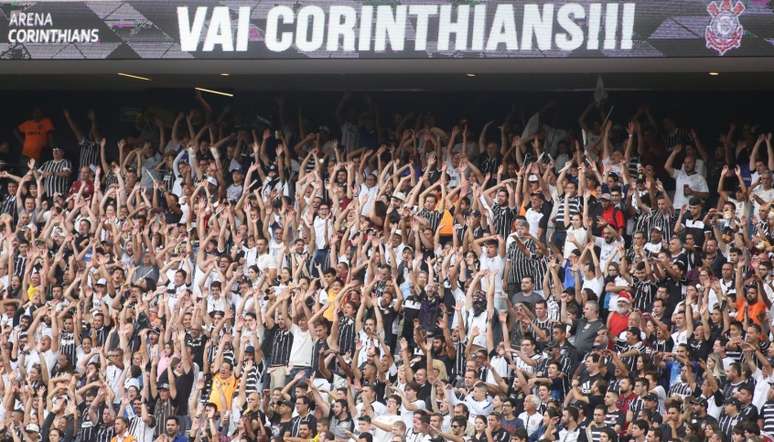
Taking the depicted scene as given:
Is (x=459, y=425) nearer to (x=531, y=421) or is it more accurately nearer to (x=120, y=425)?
(x=531, y=421)

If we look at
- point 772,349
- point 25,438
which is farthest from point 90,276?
point 772,349

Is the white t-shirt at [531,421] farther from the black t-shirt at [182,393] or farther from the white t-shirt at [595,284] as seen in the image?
the black t-shirt at [182,393]

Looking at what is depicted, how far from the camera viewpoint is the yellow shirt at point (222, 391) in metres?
18.7

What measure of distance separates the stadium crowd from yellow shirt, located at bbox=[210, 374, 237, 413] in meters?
0.04

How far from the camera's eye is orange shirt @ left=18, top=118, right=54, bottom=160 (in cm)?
2388

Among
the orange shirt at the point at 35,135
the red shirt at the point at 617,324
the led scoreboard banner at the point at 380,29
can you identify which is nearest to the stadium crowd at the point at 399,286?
the red shirt at the point at 617,324

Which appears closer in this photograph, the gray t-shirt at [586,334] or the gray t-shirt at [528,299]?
the gray t-shirt at [586,334]

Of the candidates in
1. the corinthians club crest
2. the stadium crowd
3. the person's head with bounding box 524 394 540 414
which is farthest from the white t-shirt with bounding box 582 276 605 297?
the corinthians club crest

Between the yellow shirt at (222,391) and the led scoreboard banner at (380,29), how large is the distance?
4260 millimetres

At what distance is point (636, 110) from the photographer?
69.0ft

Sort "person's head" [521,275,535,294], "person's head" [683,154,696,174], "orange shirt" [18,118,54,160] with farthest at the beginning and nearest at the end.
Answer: "orange shirt" [18,118,54,160] → "person's head" [683,154,696,174] → "person's head" [521,275,535,294]

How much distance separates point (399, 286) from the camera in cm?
1925

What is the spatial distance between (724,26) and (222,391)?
733 cm

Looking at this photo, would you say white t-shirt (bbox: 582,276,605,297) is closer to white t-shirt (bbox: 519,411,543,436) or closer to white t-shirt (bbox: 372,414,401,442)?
white t-shirt (bbox: 519,411,543,436)
